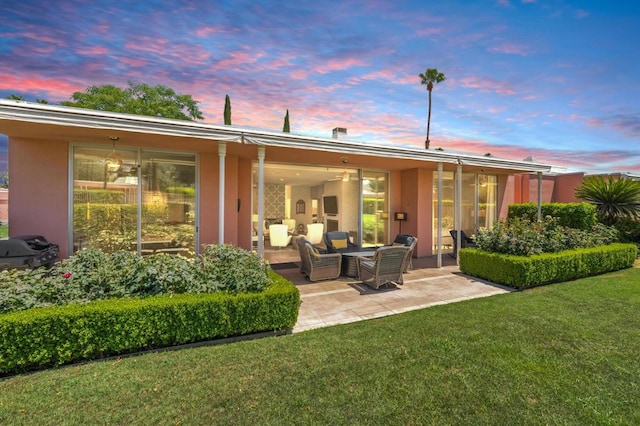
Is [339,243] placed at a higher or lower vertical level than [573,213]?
lower

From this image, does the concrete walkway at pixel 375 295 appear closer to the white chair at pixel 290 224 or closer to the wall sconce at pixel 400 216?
the wall sconce at pixel 400 216

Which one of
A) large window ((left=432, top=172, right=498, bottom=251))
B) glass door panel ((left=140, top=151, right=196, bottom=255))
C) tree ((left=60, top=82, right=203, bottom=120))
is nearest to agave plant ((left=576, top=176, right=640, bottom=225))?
large window ((left=432, top=172, right=498, bottom=251))

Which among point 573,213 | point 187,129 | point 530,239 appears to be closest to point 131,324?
point 187,129

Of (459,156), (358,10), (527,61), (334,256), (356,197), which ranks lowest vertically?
(334,256)

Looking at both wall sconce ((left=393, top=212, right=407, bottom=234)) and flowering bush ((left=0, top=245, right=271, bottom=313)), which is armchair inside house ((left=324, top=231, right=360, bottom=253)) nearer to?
wall sconce ((left=393, top=212, right=407, bottom=234))

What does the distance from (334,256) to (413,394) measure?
13.2 feet

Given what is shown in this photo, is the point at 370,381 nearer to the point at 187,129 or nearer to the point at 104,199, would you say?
the point at 187,129

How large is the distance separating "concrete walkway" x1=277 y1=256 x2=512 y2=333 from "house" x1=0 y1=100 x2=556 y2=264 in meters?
1.56

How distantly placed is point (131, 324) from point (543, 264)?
691cm

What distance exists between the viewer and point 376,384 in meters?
2.57

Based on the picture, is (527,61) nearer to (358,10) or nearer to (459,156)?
(459,156)

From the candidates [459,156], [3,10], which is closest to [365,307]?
[459,156]

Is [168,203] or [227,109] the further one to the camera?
[227,109]

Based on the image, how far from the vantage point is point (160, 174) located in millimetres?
6527
